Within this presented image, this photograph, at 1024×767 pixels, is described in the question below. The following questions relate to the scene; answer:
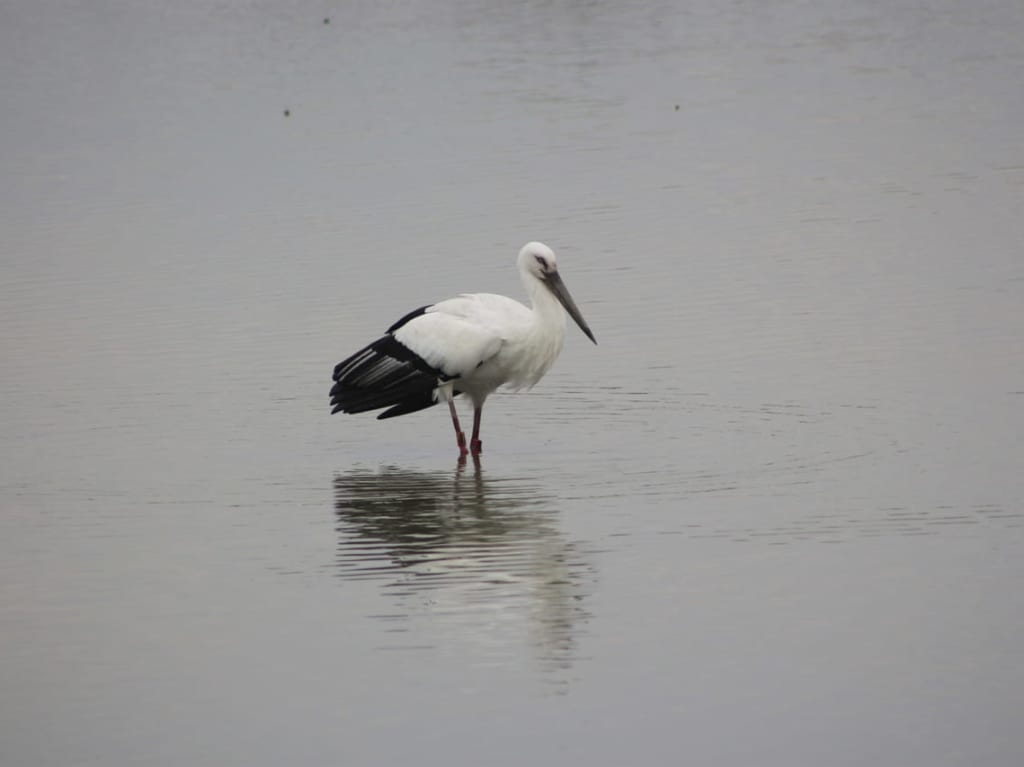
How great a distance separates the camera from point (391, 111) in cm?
2705

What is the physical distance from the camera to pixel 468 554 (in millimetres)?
9781

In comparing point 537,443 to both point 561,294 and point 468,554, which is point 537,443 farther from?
point 468,554

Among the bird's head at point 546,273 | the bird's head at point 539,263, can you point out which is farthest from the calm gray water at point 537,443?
the bird's head at point 539,263

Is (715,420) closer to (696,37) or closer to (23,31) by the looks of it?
(696,37)

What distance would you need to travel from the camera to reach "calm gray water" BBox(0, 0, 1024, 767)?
7738 millimetres

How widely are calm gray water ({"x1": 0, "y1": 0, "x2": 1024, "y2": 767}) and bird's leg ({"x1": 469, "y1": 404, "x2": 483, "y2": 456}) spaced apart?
0.34 ft

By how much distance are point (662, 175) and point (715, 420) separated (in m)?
9.31

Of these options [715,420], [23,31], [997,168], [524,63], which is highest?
[23,31]

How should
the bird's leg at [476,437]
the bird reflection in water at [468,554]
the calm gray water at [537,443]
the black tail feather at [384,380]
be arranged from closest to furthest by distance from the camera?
1. the calm gray water at [537,443]
2. the bird reflection in water at [468,554]
3. the bird's leg at [476,437]
4. the black tail feather at [384,380]

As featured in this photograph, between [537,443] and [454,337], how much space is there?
772mm

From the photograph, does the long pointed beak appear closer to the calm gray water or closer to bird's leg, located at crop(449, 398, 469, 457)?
the calm gray water

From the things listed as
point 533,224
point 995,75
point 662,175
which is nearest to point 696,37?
point 995,75

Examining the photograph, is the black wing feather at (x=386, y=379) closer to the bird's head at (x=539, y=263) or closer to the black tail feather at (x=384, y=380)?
the black tail feather at (x=384, y=380)

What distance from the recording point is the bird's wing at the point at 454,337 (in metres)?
12.2
